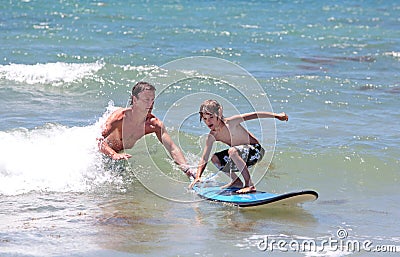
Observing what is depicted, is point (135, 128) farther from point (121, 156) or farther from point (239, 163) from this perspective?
point (239, 163)

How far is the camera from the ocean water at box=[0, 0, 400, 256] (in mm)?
6000

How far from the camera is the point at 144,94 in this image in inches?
294

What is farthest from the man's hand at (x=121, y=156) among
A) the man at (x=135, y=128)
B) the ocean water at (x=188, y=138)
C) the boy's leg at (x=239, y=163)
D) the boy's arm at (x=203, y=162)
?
the boy's leg at (x=239, y=163)

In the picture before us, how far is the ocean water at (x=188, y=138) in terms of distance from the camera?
600 centimetres

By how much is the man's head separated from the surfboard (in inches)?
40.7

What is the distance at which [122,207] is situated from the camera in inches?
270

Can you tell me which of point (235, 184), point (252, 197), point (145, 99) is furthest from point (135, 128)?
point (252, 197)

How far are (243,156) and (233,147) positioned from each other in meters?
0.14

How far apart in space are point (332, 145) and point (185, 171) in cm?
256

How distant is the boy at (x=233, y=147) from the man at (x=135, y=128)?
1.31 ft

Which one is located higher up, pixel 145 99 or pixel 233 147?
pixel 145 99

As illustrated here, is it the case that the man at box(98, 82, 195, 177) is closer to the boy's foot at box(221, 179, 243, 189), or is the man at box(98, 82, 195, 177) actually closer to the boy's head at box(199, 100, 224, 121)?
the boy's foot at box(221, 179, 243, 189)

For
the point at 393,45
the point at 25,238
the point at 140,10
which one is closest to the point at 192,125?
the point at 25,238

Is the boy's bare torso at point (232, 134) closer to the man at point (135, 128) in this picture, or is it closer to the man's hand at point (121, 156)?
the man at point (135, 128)
